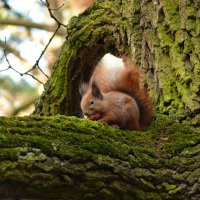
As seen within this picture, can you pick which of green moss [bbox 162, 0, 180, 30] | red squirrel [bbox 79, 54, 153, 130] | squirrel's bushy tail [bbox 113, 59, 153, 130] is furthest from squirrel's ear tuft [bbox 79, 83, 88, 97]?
green moss [bbox 162, 0, 180, 30]

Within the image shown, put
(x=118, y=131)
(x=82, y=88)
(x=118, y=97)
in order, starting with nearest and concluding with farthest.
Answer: (x=118, y=131) → (x=118, y=97) → (x=82, y=88)

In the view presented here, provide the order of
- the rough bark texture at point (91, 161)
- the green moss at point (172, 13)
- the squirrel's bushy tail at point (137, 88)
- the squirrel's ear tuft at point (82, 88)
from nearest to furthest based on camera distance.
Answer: the rough bark texture at point (91, 161) → the squirrel's bushy tail at point (137, 88) → the green moss at point (172, 13) → the squirrel's ear tuft at point (82, 88)

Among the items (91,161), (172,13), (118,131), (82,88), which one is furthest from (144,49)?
(91,161)

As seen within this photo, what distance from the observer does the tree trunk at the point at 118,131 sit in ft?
4.60

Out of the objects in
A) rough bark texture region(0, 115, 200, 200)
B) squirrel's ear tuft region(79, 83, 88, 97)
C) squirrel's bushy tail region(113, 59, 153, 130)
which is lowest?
rough bark texture region(0, 115, 200, 200)

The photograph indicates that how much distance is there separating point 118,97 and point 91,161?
62 cm

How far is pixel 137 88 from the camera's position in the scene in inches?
81.9

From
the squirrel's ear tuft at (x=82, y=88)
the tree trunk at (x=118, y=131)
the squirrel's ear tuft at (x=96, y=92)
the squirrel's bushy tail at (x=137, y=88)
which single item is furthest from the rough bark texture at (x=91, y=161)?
the squirrel's ear tuft at (x=82, y=88)

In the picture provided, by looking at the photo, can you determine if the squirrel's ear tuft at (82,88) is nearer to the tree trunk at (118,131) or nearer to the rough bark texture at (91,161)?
the tree trunk at (118,131)

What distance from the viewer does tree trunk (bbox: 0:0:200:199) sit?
55.2 inches

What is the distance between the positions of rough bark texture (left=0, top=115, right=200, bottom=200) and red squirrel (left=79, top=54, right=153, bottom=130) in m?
0.25

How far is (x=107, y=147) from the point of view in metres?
1.54

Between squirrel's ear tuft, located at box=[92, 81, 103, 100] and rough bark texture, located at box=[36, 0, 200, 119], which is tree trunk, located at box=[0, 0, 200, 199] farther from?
squirrel's ear tuft, located at box=[92, 81, 103, 100]

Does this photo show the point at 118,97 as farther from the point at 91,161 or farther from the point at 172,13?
the point at 91,161
